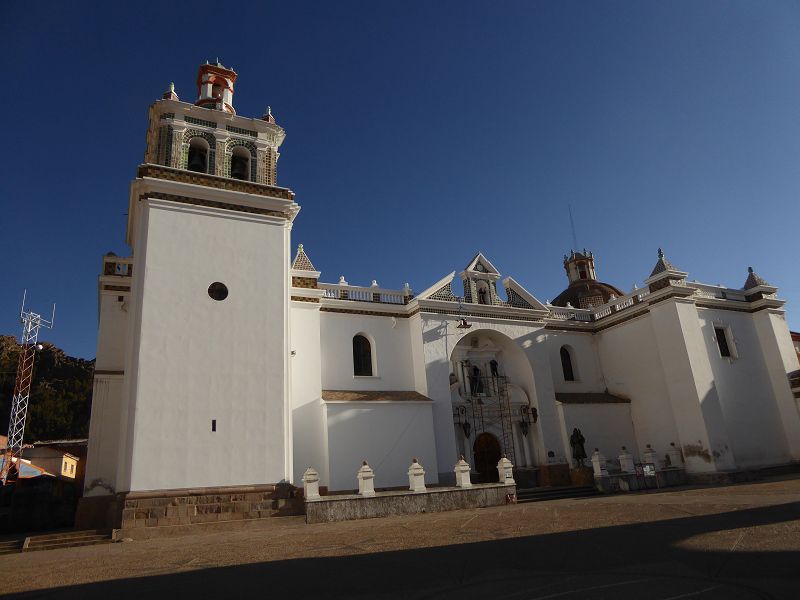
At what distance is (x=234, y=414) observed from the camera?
1338cm

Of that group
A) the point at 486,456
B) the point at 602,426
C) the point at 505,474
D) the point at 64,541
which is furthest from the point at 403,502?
the point at 602,426

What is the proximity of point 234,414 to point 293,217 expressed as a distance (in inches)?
240

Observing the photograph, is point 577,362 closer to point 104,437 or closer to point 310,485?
point 310,485

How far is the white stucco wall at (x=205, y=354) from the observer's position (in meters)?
12.6

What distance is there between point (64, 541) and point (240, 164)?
10.6m

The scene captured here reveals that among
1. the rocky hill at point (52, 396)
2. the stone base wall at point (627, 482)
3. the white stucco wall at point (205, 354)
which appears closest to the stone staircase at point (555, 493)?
the stone base wall at point (627, 482)

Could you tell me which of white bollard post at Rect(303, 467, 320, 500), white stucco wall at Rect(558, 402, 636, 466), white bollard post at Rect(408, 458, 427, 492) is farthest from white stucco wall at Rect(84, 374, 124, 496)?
white stucco wall at Rect(558, 402, 636, 466)

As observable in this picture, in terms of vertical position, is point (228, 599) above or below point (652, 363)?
below

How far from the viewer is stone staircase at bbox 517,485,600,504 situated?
16.7m

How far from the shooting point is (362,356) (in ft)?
63.3

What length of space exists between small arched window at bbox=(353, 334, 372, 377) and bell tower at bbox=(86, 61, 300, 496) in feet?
15.8

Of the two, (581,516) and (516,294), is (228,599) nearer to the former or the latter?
(581,516)

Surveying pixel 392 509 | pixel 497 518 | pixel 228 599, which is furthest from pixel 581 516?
pixel 228 599

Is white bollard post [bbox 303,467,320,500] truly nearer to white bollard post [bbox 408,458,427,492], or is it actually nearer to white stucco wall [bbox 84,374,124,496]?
white bollard post [bbox 408,458,427,492]
